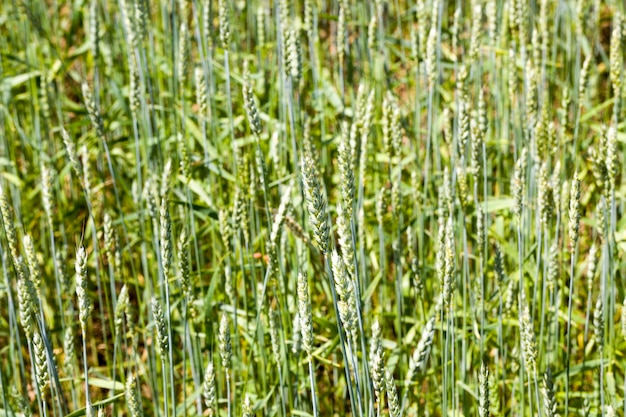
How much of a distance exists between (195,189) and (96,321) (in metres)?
0.92

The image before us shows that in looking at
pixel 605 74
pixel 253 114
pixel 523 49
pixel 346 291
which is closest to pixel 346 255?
pixel 346 291

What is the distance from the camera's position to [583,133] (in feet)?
9.11

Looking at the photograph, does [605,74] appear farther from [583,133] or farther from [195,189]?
[195,189]

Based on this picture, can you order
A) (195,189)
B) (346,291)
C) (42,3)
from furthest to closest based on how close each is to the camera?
(42,3) < (195,189) < (346,291)

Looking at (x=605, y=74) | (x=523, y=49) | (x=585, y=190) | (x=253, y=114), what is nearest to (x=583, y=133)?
(x=585, y=190)

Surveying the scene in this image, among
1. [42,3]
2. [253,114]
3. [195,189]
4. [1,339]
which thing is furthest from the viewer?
[42,3]

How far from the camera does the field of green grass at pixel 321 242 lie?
4.93ft

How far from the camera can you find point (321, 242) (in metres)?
1.19

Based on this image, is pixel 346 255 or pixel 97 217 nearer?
pixel 346 255

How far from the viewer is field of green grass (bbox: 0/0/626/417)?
59.2 inches

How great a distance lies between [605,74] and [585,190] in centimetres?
126

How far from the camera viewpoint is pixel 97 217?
3006mm

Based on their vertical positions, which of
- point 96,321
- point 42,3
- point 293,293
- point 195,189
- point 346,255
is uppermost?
point 42,3

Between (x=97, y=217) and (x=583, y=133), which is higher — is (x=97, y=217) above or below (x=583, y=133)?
below
